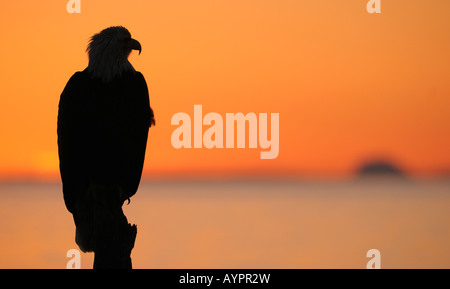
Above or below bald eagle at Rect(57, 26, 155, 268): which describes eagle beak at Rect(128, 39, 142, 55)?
above

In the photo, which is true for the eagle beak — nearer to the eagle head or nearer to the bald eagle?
the eagle head

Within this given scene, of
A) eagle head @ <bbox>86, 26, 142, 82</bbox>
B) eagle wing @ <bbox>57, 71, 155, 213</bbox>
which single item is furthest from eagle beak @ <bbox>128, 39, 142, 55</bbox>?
eagle wing @ <bbox>57, 71, 155, 213</bbox>

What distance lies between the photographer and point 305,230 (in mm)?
27641

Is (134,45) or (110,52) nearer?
(110,52)

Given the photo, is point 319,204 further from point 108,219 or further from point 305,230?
point 108,219

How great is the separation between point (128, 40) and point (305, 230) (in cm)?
2089

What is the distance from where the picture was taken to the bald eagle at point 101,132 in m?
6.96

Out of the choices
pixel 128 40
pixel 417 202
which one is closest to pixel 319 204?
pixel 417 202

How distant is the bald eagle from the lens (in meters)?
6.96

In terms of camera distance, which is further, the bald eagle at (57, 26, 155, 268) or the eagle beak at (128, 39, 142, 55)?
the eagle beak at (128, 39, 142, 55)

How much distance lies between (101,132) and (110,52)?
650 mm

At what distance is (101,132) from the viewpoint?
700 centimetres

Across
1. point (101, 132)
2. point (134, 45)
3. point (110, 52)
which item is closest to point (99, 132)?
point (101, 132)

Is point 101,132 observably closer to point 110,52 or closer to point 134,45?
point 110,52
